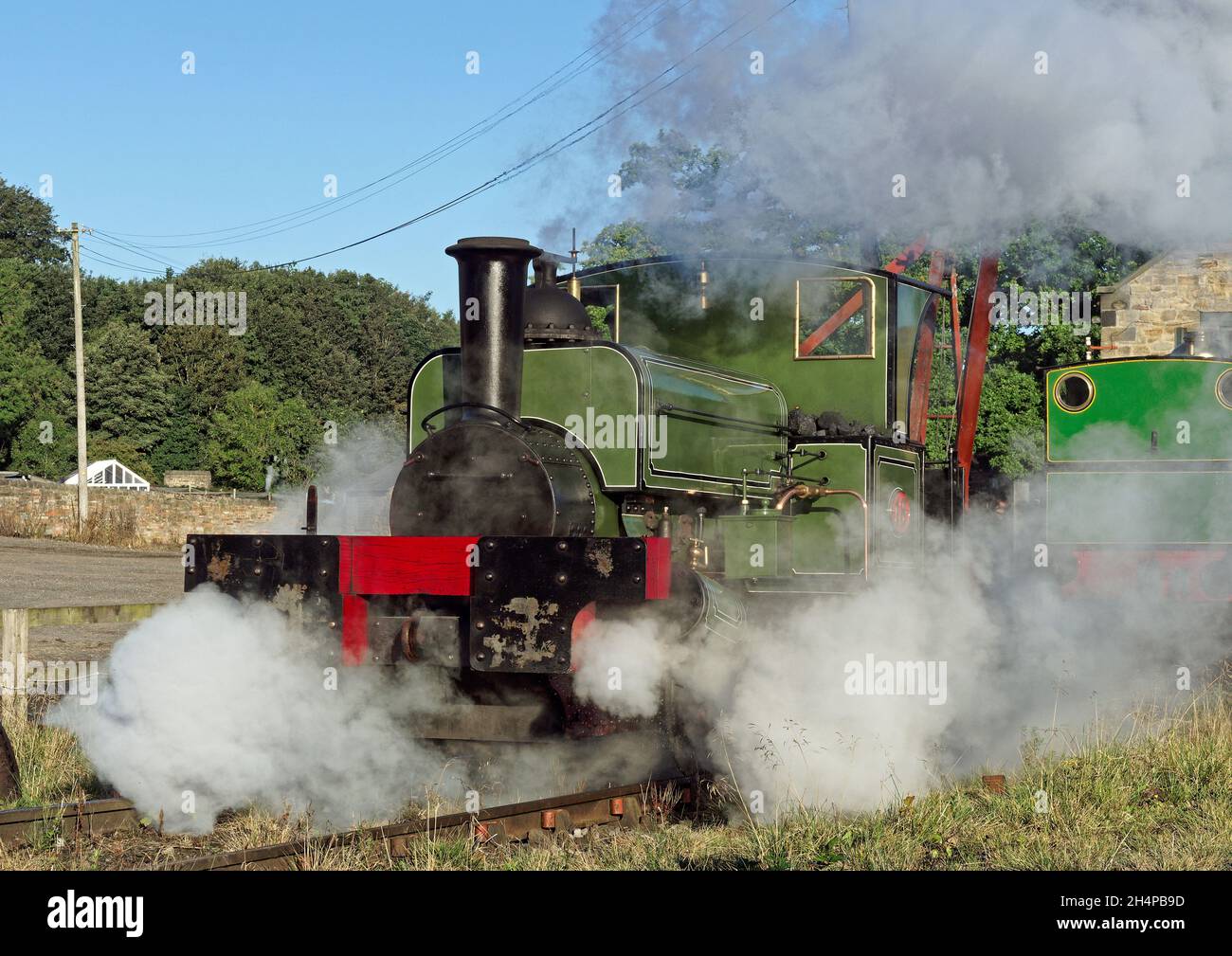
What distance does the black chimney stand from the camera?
6371mm

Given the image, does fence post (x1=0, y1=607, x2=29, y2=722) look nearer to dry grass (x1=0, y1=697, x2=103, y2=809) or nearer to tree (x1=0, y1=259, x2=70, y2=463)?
dry grass (x1=0, y1=697, x2=103, y2=809)

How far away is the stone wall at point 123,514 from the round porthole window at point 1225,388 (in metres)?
21.8

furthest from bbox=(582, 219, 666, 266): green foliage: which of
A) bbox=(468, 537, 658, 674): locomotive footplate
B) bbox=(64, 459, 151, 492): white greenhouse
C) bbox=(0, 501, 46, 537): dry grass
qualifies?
bbox=(64, 459, 151, 492): white greenhouse

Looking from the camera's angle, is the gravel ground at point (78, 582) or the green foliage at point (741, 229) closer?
the green foliage at point (741, 229)

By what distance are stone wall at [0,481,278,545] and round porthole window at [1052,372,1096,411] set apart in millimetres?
20685

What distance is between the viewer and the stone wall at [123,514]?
1134 inches

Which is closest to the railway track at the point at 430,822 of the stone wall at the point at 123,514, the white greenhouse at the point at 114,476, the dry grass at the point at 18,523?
the stone wall at the point at 123,514

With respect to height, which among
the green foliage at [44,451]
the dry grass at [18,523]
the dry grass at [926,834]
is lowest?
the dry grass at [926,834]

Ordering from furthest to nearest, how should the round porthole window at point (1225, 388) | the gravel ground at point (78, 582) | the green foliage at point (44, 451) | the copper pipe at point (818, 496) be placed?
the green foliage at point (44, 451)
the gravel ground at point (78, 582)
the round porthole window at point (1225, 388)
the copper pipe at point (818, 496)

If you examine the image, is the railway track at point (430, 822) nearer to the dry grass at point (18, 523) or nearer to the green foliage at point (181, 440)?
the dry grass at point (18, 523)

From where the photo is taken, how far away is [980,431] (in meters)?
21.2

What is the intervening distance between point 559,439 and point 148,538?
2538 cm
